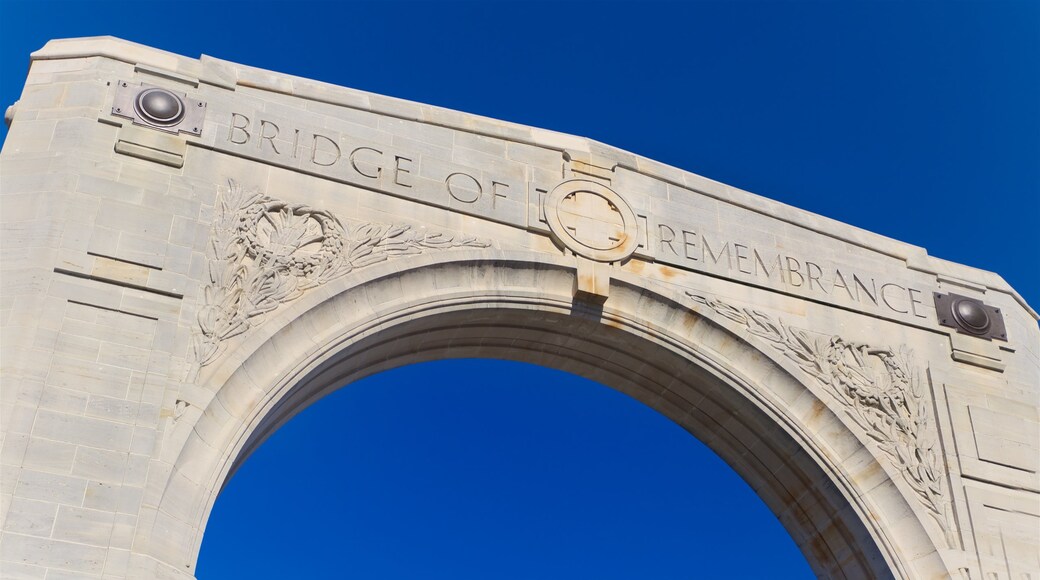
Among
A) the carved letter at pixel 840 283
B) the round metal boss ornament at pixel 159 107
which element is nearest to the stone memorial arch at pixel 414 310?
the round metal boss ornament at pixel 159 107

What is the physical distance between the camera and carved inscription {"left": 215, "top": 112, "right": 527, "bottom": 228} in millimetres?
14961

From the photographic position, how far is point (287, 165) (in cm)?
1490

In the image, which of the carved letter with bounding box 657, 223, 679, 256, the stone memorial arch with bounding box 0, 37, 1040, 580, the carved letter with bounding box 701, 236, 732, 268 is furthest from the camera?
the carved letter with bounding box 701, 236, 732, 268

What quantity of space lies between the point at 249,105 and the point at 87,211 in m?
2.45

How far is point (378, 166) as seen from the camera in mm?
A: 15438

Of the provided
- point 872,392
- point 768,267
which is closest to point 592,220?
point 768,267

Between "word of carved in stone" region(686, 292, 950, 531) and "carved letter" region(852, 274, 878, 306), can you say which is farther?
"carved letter" region(852, 274, 878, 306)

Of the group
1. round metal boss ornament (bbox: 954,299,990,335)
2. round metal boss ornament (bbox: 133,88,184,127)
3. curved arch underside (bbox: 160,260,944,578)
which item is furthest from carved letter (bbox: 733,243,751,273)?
round metal boss ornament (bbox: 133,88,184,127)

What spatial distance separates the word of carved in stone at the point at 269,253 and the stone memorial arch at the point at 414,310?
29mm

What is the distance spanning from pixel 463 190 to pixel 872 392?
5.40m

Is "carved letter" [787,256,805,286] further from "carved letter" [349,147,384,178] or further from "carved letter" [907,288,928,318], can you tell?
"carved letter" [349,147,384,178]

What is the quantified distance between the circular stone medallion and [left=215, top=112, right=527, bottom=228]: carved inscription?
0.42 meters

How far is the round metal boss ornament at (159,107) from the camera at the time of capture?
14500 millimetres

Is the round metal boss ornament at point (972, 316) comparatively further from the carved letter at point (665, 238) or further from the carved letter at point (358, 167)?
the carved letter at point (358, 167)
